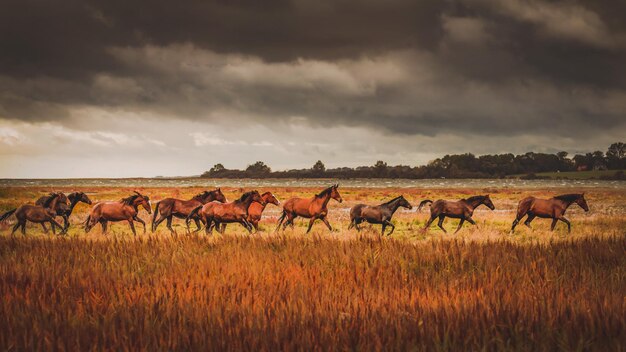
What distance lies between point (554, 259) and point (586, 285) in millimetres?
2321

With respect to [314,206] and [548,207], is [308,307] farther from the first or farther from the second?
[548,207]

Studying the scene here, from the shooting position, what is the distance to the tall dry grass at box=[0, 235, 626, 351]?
11.7ft

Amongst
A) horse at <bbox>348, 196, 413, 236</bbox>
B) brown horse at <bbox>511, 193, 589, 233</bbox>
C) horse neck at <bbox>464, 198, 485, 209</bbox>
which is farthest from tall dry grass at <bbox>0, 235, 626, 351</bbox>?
horse neck at <bbox>464, 198, 485, 209</bbox>

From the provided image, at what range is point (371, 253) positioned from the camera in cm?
807

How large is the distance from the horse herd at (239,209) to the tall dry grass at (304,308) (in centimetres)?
1013

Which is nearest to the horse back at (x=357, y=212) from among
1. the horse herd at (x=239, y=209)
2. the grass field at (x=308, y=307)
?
the horse herd at (x=239, y=209)

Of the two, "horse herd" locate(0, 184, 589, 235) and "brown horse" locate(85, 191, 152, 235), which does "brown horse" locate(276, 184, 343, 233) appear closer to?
"horse herd" locate(0, 184, 589, 235)

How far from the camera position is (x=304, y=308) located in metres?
4.26

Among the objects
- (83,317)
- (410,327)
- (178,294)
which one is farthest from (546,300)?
(83,317)

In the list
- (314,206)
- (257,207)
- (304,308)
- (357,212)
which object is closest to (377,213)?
(357,212)

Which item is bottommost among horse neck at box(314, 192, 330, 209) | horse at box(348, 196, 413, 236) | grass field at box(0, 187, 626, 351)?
horse at box(348, 196, 413, 236)

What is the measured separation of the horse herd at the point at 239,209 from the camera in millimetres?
17406

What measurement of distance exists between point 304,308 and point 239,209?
1331 centimetres

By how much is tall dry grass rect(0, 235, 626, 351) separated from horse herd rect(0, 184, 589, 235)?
1013 centimetres
